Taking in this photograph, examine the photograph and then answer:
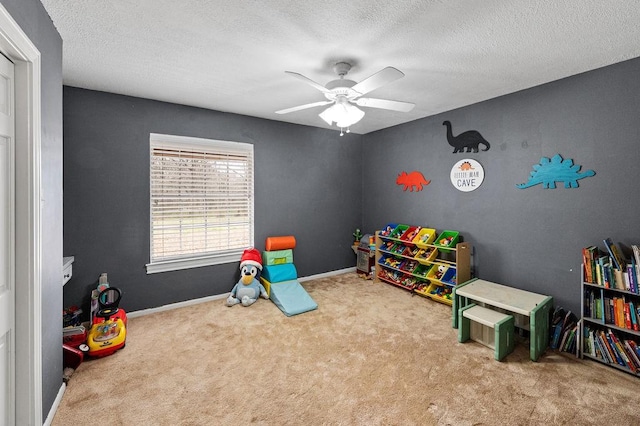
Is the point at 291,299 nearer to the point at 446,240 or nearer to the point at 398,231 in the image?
the point at 398,231

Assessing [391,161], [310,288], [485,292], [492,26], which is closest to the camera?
[492,26]

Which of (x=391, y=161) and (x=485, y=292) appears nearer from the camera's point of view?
(x=485, y=292)

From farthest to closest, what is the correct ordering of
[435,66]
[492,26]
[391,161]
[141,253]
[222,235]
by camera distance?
[391,161] < [222,235] < [141,253] < [435,66] < [492,26]

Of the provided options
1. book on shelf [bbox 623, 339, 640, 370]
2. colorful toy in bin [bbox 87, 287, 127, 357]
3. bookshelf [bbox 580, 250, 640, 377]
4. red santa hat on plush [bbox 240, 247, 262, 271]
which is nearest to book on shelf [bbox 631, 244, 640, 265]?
bookshelf [bbox 580, 250, 640, 377]

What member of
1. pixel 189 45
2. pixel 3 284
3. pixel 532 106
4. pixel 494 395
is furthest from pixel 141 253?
pixel 532 106

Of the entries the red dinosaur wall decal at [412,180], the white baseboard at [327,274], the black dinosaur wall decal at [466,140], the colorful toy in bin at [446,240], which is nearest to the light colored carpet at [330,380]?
the colorful toy in bin at [446,240]

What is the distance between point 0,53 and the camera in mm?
1239

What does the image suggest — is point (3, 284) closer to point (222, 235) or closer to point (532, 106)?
point (222, 235)

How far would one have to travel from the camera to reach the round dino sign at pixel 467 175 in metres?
3.26

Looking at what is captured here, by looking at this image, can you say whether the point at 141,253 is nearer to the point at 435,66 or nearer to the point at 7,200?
the point at 7,200

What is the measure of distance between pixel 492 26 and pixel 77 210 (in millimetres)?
3833

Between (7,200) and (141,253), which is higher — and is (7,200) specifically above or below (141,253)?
above

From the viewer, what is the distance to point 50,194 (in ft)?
5.50

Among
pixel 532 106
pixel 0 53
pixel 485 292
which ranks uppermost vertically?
pixel 532 106
